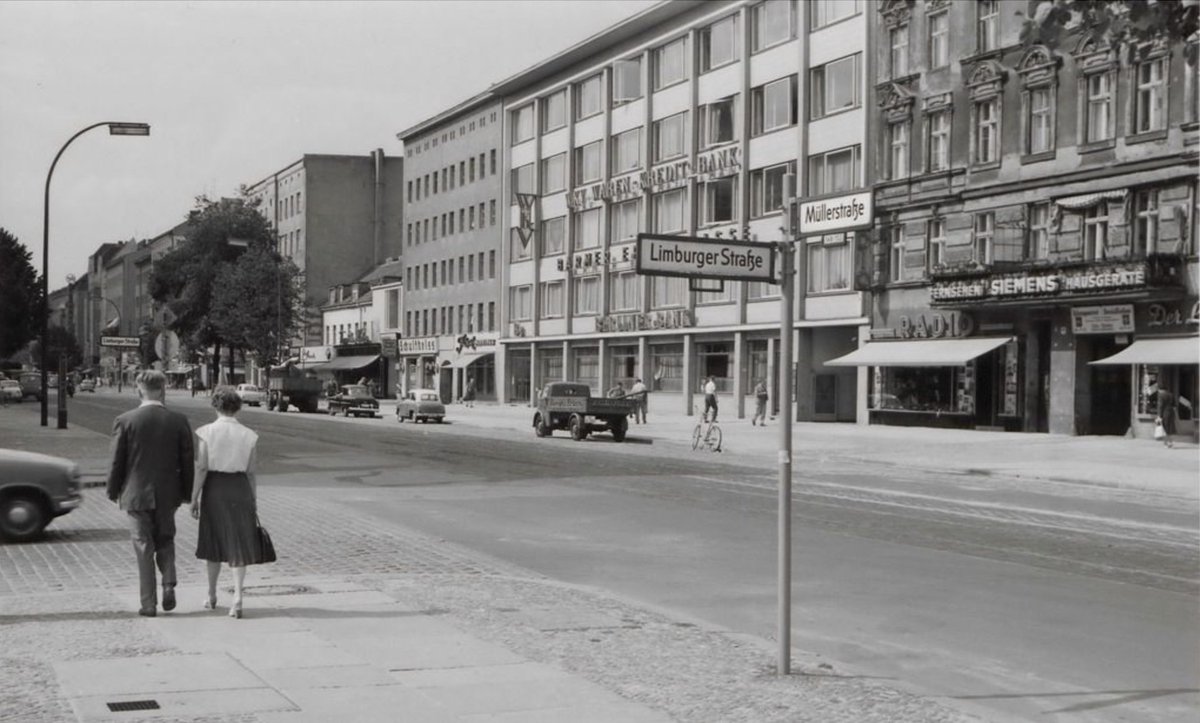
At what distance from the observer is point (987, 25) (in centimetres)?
4209

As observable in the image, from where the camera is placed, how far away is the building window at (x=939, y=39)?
43719 millimetres

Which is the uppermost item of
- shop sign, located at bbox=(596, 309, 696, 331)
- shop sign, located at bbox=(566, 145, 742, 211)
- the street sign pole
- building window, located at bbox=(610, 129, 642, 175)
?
building window, located at bbox=(610, 129, 642, 175)

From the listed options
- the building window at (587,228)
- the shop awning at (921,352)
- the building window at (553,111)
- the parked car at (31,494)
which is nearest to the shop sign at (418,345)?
the building window at (553,111)

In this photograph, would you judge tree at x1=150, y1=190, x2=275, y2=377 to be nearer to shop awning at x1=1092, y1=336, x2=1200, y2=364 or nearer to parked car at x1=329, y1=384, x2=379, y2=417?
parked car at x1=329, y1=384, x2=379, y2=417

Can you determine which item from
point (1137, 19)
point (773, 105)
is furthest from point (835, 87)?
point (1137, 19)

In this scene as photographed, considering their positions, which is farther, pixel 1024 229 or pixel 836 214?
pixel 1024 229

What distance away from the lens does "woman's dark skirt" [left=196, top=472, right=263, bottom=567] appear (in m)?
9.30

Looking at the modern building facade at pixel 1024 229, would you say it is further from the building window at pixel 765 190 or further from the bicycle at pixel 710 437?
the bicycle at pixel 710 437

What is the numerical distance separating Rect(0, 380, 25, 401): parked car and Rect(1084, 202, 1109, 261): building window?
58256 millimetres

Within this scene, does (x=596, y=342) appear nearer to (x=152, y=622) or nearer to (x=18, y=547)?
(x=18, y=547)

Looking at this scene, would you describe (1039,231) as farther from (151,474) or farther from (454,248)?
(454,248)

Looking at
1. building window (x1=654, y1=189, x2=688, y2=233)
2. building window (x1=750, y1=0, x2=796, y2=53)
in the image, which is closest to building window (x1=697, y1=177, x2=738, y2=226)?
building window (x1=654, y1=189, x2=688, y2=233)

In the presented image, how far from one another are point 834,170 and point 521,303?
28.5m

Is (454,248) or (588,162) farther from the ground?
(588,162)
